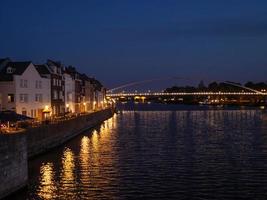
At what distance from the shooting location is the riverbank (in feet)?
84.6

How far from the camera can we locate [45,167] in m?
38.0

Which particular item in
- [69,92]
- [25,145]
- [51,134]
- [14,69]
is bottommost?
[51,134]

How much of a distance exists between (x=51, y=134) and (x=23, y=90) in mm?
18337

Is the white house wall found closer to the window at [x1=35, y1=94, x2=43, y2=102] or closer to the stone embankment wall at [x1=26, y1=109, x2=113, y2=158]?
the window at [x1=35, y1=94, x2=43, y2=102]

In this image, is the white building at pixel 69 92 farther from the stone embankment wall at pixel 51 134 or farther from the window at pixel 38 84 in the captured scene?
the window at pixel 38 84

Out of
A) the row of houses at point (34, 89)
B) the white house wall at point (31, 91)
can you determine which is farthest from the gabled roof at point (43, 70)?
the white house wall at point (31, 91)

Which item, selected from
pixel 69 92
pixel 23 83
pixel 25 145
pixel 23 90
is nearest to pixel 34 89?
pixel 23 83

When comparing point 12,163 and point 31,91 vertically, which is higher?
point 31,91

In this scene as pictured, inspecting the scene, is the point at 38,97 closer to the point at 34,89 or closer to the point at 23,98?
the point at 34,89

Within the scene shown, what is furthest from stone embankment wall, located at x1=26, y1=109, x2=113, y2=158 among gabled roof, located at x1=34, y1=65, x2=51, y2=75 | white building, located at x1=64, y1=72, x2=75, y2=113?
white building, located at x1=64, y1=72, x2=75, y2=113

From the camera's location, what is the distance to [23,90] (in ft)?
220

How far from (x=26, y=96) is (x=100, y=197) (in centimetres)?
4244

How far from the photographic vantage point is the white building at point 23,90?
64.7 m

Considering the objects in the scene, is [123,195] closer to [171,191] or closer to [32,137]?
[171,191]
